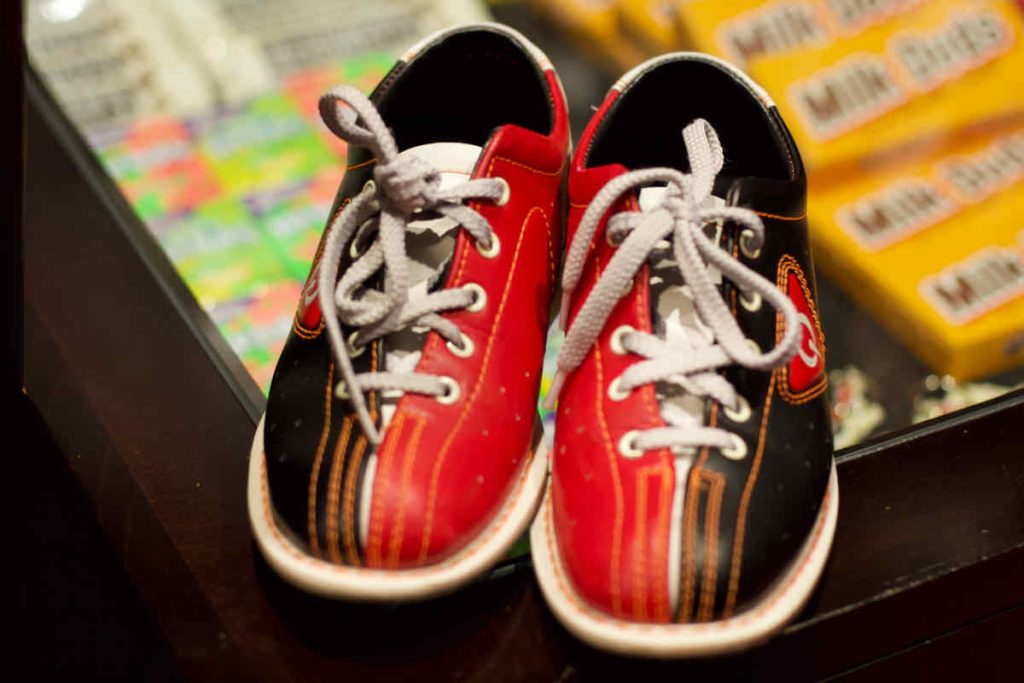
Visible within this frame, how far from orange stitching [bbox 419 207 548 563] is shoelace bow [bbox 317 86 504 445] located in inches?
0.7

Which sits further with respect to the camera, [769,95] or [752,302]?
[769,95]

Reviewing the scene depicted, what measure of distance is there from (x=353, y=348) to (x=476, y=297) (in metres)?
0.07

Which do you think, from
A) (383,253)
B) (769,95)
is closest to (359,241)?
(383,253)

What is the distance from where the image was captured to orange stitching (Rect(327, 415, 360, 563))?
46 cm

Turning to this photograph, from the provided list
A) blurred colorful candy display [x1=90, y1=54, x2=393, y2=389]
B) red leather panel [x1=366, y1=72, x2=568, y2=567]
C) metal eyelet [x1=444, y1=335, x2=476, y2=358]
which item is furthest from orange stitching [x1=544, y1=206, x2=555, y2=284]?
blurred colorful candy display [x1=90, y1=54, x2=393, y2=389]

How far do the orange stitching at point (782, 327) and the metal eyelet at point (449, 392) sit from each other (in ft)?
0.56

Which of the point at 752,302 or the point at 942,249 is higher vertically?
the point at 752,302

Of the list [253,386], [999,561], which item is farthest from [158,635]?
[999,561]

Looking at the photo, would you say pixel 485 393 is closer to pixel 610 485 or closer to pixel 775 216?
pixel 610 485

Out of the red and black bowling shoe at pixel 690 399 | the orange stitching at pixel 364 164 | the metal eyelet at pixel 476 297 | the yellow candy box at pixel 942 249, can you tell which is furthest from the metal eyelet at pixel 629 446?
the yellow candy box at pixel 942 249

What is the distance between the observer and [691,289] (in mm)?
520

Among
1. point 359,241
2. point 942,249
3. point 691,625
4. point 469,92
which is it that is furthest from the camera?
point 942,249

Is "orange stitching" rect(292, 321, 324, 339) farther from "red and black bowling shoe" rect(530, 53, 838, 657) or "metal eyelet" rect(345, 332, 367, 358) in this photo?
"red and black bowling shoe" rect(530, 53, 838, 657)

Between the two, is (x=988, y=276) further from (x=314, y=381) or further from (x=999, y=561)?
(x=314, y=381)
